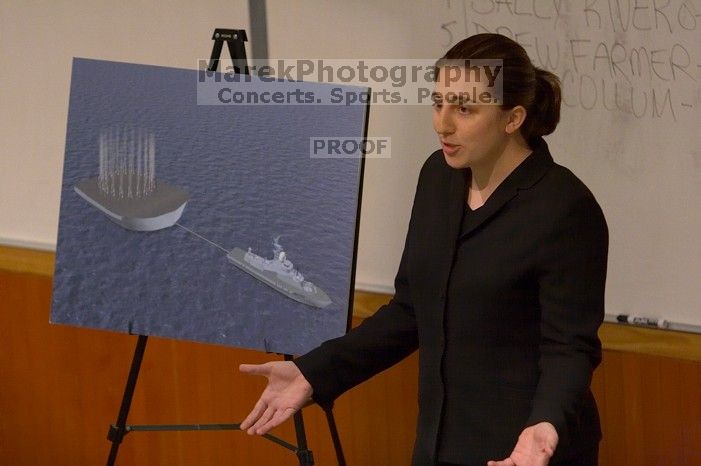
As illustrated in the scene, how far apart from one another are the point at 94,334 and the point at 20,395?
0.40 metres

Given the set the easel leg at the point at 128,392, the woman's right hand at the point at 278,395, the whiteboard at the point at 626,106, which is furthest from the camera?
the easel leg at the point at 128,392

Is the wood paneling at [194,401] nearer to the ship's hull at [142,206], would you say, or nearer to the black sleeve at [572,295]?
the ship's hull at [142,206]

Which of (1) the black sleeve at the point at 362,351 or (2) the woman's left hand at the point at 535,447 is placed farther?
(1) the black sleeve at the point at 362,351

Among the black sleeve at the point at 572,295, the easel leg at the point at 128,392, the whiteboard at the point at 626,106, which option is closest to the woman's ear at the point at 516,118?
the black sleeve at the point at 572,295

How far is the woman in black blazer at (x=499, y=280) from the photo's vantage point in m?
1.72

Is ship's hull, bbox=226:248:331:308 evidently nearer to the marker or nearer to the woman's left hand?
the marker

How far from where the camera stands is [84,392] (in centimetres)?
340

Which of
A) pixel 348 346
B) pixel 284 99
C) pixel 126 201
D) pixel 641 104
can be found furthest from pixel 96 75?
pixel 641 104

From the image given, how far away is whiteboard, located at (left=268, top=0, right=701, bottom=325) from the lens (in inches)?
95.3

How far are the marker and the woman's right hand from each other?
0.92 metres

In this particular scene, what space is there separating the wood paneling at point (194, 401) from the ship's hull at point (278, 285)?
435 millimetres

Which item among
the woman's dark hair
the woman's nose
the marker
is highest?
the woman's dark hair

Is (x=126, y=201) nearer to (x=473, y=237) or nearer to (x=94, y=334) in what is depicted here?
(x=94, y=334)

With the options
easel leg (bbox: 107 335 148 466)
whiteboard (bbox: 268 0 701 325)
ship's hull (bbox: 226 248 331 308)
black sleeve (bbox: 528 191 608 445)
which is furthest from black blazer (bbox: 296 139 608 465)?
easel leg (bbox: 107 335 148 466)
